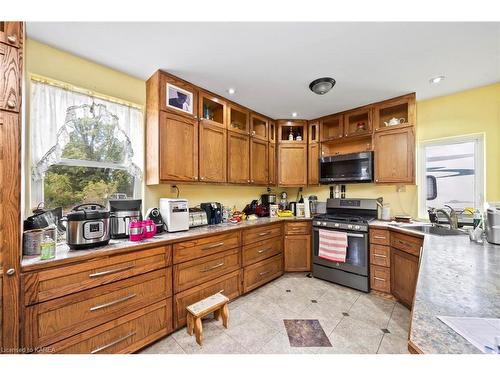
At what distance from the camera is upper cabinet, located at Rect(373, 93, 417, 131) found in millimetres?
2500

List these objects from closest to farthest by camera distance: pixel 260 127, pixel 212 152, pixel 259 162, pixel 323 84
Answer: pixel 323 84 < pixel 212 152 < pixel 259 162 < pixel 260 127

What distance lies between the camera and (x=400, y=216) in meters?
2.69

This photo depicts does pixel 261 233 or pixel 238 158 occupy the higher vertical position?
pixel 238 158

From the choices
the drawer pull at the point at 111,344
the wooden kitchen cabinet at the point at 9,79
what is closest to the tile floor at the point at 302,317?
the drawer pull at the point at 111,344

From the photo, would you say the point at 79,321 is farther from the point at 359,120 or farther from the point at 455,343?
the point at 359,120

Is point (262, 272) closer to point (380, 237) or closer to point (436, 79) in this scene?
point (380, 237)

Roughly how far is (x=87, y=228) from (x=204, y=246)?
96 centimetres

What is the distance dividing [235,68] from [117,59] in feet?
3.55

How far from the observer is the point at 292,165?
340 cm

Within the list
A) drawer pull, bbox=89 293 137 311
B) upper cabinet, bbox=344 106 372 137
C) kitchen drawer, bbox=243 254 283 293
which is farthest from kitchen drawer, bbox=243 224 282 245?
upper cabinet, bbox=344 106 372 137

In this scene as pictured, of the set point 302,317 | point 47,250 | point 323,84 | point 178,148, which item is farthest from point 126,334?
point 323,84

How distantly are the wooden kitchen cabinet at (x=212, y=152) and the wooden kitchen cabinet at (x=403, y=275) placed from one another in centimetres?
226

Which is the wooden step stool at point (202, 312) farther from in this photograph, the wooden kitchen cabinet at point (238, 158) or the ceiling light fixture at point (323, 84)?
Result: the ceiling light fixture at point (323, 84)

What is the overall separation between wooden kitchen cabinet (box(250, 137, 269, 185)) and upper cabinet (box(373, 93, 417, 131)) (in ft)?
5.31
